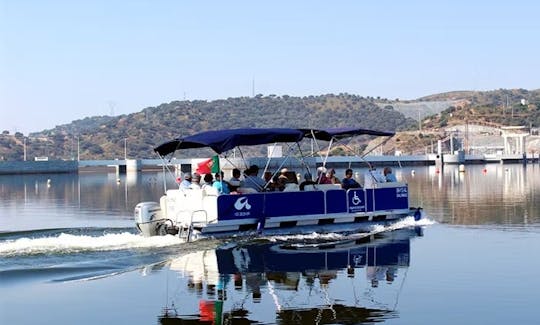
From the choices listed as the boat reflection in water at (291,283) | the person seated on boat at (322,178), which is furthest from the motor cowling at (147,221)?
the person seated on boat at (322,178)

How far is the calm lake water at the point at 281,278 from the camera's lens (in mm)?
14672

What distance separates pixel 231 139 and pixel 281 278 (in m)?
7.73

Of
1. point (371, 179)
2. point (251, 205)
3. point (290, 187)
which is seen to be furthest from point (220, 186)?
point (371, 179)

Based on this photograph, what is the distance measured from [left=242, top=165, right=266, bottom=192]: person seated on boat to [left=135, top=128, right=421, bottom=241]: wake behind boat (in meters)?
0.13

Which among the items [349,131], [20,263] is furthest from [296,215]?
[20,263]

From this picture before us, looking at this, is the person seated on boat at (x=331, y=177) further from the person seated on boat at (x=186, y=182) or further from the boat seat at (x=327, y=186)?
the person seated on boat at (x=186, y=182)

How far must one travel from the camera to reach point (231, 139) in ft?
82.6

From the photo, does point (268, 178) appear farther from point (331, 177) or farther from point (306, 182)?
point (331, 177)

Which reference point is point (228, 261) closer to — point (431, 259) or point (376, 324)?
point (431, 259)

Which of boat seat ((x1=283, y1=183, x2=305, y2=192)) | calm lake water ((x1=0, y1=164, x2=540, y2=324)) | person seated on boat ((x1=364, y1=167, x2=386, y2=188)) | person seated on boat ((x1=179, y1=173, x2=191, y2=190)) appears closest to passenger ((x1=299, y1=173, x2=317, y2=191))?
boat seat ((x1=283, y1=183, x2=305, y2=192))

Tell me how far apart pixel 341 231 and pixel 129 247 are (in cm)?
719

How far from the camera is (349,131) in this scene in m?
28.8

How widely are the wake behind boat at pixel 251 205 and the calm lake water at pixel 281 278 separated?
634 millimetres

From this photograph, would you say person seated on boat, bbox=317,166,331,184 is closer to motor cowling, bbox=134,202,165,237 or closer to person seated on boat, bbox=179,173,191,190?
person seated on boat, bbox=179,173,191,190
